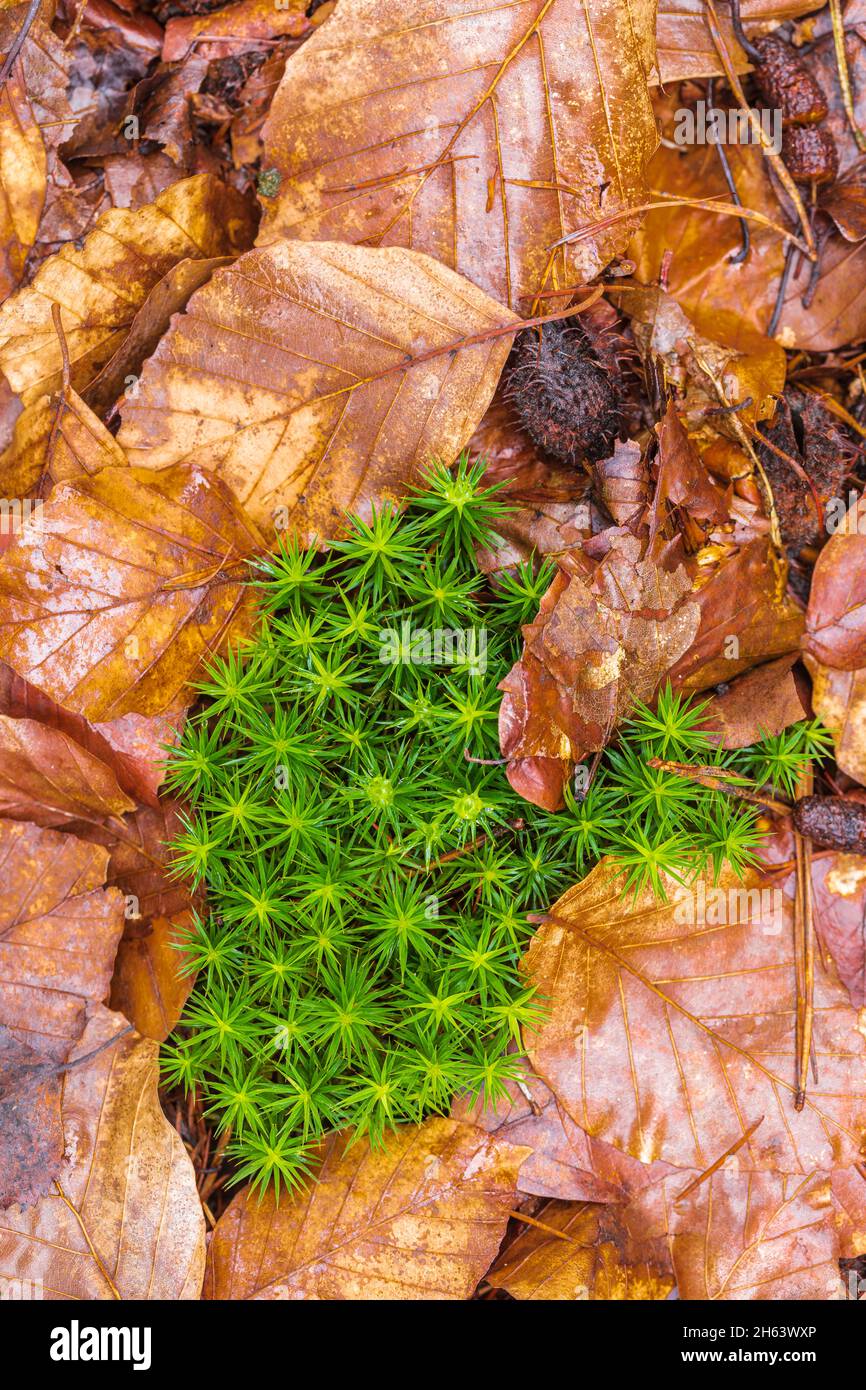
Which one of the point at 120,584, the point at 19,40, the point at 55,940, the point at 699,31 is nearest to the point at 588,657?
the point at 120,584

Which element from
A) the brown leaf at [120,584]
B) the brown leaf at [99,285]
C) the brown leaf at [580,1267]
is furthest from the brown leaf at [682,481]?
the brown leaf at [580,1267]

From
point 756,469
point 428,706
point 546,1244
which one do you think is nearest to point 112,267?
point 428,706

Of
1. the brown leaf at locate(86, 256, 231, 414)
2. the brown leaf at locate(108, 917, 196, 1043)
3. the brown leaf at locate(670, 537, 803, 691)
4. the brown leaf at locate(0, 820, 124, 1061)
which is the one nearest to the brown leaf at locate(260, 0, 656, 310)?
the brown leaf at locate(86, 256, 231, 414)

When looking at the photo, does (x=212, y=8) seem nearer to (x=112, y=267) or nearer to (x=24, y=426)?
(x=112, y=267)

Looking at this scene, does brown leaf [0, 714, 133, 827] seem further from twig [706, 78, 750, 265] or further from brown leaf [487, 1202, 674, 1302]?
twig [706, 78, 750, 265]

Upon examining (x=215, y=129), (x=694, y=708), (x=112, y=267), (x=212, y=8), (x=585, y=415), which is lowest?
(x=694, y=708)

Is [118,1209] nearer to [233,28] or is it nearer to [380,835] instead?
[380,835]

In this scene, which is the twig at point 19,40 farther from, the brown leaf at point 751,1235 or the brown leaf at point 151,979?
the brown leaf at point 751,1235
